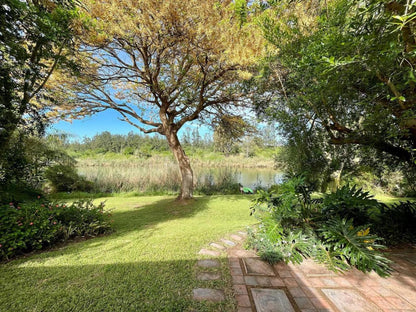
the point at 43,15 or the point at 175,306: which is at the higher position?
the point at 43,15

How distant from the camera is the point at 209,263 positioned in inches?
73.2

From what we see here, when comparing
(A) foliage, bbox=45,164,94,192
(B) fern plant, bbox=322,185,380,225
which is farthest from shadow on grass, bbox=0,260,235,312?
(A) foliage, bbox=45,164,94,192

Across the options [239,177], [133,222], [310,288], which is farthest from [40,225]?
[239,177]

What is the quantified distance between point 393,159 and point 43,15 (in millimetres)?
5571

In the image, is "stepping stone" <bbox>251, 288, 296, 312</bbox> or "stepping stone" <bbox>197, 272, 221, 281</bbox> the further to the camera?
"stepping stone" <bbox>197, 272, 221, 281</bbox>

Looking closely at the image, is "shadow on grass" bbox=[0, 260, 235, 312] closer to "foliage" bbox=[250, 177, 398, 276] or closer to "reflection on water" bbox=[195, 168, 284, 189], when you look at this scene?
"foliage" bbox=[250, 177, 398, 276]

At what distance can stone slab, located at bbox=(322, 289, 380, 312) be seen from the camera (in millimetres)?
1287

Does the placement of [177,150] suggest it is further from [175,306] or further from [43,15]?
[175,306]

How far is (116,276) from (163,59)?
417 cm

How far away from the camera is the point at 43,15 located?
6.67 feet

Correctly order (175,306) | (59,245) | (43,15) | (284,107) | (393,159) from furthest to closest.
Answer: (284,107) < (393,159) < (59,245) < (43,15) < (175,306)

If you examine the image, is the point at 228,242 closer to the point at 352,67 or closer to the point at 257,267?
the point at 257,267

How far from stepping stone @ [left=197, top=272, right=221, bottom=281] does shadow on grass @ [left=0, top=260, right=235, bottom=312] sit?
0.04 meters

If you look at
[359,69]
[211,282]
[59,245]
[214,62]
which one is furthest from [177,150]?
[359,69]
